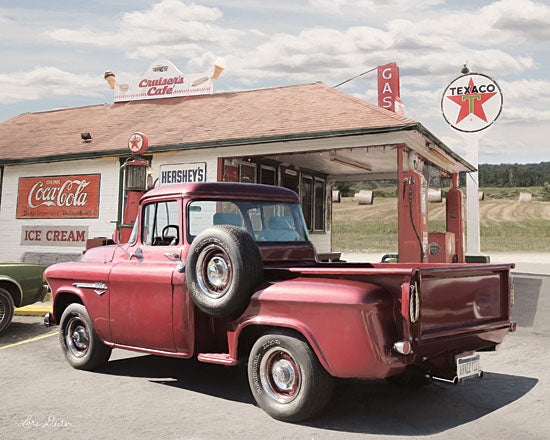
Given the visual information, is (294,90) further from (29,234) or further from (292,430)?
(292,430)

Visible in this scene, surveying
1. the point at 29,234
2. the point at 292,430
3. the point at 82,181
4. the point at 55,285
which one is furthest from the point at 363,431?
the point at 29,234

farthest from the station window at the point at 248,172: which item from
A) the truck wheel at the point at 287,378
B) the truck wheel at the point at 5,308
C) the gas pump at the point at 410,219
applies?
the truck wheel at the point at 287,378

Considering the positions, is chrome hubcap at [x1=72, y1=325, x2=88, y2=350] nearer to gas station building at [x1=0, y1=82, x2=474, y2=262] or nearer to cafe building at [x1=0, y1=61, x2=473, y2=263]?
gas station building at [x1=0, y1=82, x2=474, y2=262]

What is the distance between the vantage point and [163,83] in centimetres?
1870

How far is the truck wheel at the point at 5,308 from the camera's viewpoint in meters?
7.90

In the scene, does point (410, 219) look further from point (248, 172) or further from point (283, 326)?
point (283, 326)

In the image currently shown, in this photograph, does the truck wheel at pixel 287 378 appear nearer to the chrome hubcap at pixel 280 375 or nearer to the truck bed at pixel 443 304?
the chrome hubcap at pixel 280 375

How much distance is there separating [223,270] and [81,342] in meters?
2.52

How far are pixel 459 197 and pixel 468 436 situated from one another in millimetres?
13866

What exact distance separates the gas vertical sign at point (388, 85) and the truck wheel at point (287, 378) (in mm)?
15335

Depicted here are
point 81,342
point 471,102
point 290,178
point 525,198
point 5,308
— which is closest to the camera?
point 81,342

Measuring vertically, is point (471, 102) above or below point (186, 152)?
above

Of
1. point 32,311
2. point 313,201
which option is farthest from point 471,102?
point 32,311

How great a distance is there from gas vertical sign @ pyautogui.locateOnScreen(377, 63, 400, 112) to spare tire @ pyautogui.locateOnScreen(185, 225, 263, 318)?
49.3 feet
